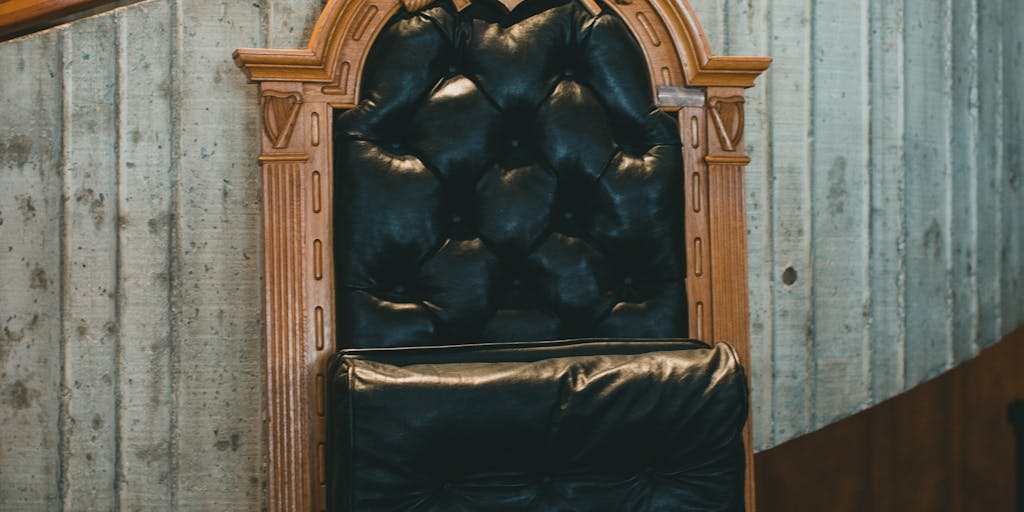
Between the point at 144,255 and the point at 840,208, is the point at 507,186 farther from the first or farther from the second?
the point at 840,208

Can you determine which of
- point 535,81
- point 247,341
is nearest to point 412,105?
point 535,81

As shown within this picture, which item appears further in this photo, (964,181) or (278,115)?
(964,181)

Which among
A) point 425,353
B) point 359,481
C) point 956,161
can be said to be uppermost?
point 956,161

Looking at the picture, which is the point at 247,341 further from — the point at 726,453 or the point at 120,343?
the point at 726,453

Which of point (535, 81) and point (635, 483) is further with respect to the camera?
point (535, 81)

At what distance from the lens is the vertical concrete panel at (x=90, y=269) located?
1.46m

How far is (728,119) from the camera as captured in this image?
5.14ft

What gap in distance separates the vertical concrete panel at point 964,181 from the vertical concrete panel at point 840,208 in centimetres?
25

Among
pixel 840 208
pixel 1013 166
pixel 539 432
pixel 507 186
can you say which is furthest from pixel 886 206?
pixel 539 432

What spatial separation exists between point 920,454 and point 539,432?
3.65ft

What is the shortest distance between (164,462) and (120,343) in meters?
0.21

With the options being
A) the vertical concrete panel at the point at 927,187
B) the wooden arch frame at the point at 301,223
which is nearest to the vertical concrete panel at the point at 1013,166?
the vertical concrete panel at the point at 927,187

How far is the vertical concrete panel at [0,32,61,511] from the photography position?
1.45 metres

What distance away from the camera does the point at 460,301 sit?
4.62ft
